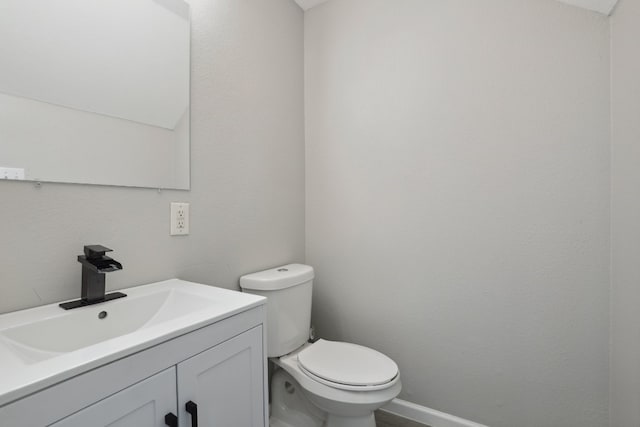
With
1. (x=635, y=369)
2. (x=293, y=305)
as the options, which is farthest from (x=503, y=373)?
(x=293, y=305)

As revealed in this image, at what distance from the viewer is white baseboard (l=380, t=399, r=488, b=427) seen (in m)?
1.39

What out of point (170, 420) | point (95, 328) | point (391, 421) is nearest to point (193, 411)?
point (170, 420)

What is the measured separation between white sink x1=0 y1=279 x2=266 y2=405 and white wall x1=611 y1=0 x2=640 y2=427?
3.97 ft

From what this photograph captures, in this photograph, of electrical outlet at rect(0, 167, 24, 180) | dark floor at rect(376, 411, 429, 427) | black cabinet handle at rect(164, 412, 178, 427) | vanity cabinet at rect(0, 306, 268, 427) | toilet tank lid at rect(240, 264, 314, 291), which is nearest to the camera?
vanity cabinet at rect(0, 306, 268, 427)

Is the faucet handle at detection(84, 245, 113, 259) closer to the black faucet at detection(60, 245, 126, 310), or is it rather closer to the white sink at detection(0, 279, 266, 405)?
the black faucet at detection(60, 245, 126, 310)

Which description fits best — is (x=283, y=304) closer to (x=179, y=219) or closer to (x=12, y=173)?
(x=179, y=219)

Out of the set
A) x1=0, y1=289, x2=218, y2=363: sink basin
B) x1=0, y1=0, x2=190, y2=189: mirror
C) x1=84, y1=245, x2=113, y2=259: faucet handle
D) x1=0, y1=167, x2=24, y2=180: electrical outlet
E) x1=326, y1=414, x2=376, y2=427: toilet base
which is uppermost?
x1=0, y1=0, x2=190, y2=189: mirror

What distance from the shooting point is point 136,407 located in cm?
59

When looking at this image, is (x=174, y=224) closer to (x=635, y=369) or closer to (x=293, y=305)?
(x=293, y=305)

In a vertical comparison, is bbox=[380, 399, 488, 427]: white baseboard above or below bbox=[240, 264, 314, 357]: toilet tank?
below

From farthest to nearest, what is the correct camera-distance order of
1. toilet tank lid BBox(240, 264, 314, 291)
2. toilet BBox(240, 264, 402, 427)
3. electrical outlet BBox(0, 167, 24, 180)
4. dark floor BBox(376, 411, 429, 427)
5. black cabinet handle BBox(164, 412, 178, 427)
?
dark floor BBox(376, 411, 429, 427) < toilet tank lid BBox(240, 264, 314, 291) < toilet BBox(240, 264, 402, 427) < electrical outlet BBox(0, 167, 24, 180) < black cabinet handle BBox(164, 412, 178, 427)

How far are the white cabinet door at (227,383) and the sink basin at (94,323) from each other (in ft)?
0.52

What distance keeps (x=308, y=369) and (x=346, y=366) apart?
6.5 inches

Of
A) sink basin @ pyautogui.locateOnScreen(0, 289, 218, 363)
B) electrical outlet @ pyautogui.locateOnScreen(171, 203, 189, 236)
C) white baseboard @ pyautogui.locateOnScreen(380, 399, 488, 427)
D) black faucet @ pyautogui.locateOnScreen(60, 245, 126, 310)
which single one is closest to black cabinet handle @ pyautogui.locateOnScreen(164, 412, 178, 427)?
sink basin @ pyautogui.locateOnScreen(0, 289, 218, 363)
